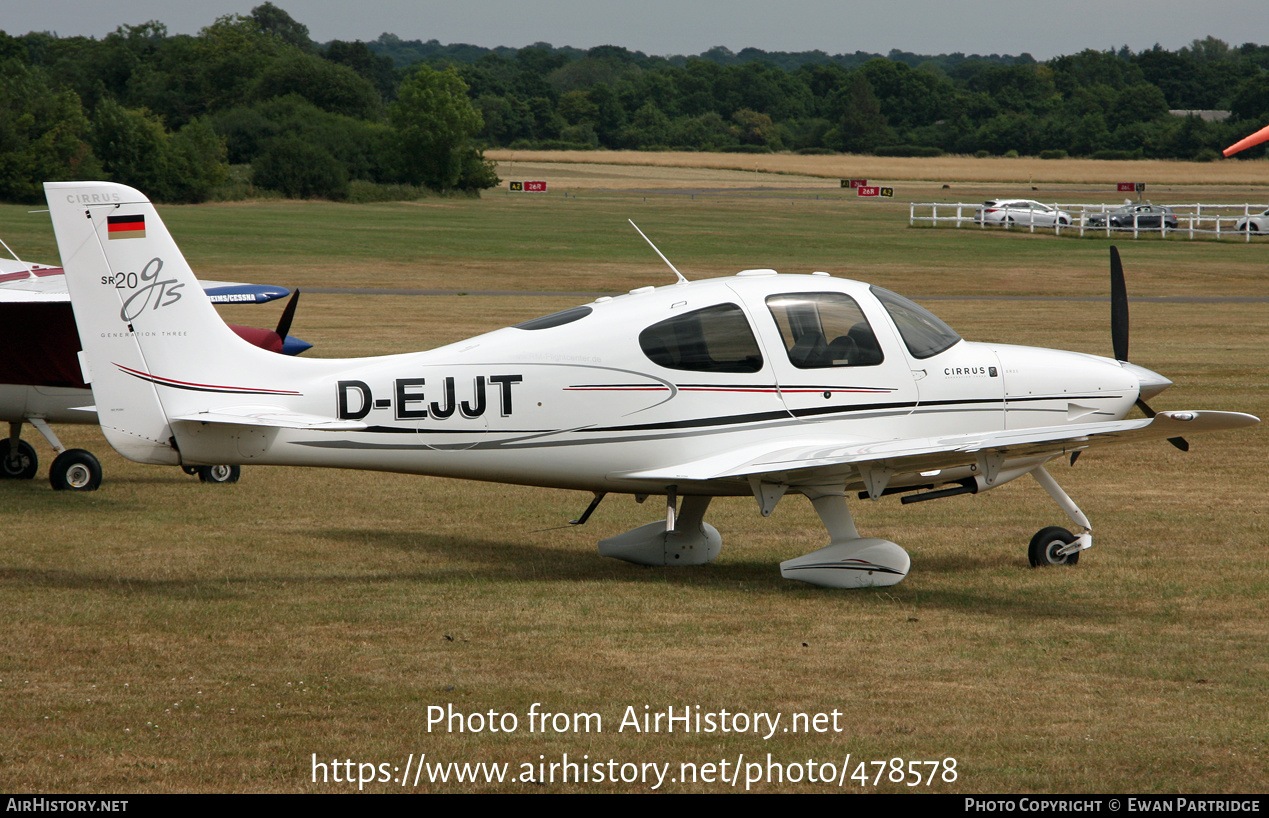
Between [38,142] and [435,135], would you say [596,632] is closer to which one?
[38,142]

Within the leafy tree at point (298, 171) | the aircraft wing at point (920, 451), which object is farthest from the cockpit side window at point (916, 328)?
the leafy tree at point (298, 171)

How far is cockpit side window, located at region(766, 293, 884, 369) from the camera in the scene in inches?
371

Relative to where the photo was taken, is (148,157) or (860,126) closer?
(148,157)

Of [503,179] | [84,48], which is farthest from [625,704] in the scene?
[84,48]

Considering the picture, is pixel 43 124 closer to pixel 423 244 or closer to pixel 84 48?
pixel 423 244

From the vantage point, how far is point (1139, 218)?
58469 mm

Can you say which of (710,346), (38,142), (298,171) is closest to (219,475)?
(710,346)

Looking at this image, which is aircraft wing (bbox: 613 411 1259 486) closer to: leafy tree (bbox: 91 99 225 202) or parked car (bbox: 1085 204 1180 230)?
parked car (bbox: 1085 204 1180 230)

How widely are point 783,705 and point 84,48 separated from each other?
12972 centimetres

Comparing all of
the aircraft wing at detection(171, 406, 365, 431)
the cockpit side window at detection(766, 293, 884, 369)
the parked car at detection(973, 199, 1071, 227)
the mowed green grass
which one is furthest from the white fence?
the aircraft wing at detection(171, 406, 365, 431)

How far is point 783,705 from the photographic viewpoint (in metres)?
6.63

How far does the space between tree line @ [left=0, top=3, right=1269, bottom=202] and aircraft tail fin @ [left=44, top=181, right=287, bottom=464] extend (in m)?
64.1

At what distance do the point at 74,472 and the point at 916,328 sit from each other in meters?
8.75

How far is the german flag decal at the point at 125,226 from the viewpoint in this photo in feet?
29.9
